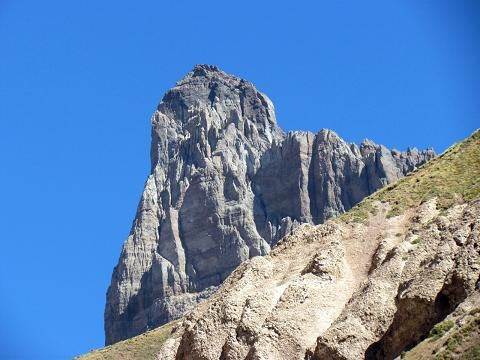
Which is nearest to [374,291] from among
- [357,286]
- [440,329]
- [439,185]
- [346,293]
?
[346,293]

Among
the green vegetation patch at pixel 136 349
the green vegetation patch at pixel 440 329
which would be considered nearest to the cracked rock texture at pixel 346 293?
the green vegetation patch at pixel 440 329

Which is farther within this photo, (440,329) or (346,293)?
(346,293)

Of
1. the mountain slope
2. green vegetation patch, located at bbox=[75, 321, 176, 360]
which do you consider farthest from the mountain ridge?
green vegetation patch, located at bbox=[75, 321, 176, 360]

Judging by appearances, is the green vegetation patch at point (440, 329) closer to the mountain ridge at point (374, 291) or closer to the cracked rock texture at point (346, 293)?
the mountain ridge at point (374, 291)

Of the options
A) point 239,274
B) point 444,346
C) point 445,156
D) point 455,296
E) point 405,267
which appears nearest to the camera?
point 444,346

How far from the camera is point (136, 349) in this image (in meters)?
84.2

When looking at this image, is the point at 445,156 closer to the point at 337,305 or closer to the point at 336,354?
the point at 337,305

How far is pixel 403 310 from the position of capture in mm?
46031

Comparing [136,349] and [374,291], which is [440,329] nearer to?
[374,291]

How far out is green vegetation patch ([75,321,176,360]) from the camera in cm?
8238

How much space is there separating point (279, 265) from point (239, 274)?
2053mm

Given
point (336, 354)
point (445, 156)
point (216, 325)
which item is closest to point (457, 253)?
point (336, 354)

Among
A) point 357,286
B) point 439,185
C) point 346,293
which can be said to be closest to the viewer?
point 346,293

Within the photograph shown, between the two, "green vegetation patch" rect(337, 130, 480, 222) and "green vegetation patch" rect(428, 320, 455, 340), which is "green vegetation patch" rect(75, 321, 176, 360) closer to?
"green vegetation patch" rect(337, 130, 480, 222)
